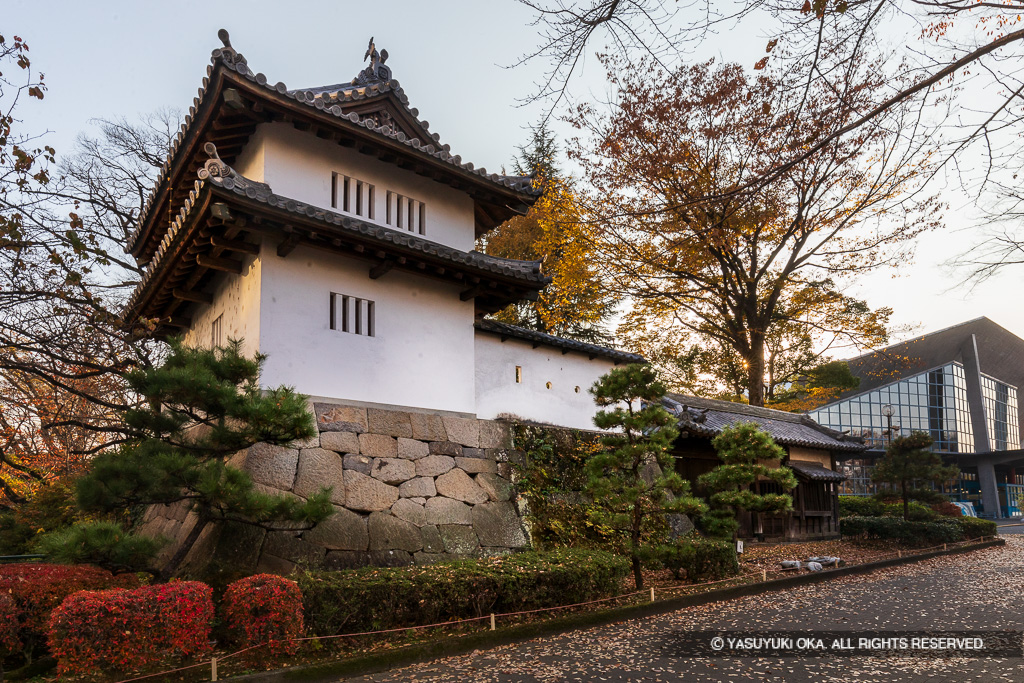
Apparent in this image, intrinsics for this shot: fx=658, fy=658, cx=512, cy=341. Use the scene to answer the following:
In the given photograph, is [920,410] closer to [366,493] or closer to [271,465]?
[366,493]

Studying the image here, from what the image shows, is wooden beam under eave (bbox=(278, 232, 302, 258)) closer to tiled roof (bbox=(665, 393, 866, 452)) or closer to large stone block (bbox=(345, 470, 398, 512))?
large stone block (bbox=(345, 470, 398, 512))

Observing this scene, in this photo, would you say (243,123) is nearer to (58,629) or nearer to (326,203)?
(326,203)

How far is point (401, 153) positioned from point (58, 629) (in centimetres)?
834

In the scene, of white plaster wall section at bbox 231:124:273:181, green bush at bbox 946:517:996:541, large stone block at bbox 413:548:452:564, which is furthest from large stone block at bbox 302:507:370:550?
green bush at bbox 946:517:996:541

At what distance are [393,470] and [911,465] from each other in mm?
20483

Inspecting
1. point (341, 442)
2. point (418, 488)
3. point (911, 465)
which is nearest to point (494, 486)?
point (418, 488)

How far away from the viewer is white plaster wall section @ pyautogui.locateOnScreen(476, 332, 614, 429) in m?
12.9

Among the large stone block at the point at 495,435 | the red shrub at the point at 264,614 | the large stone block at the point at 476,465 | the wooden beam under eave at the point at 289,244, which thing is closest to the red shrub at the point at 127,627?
the red shrub at the point at 264,614

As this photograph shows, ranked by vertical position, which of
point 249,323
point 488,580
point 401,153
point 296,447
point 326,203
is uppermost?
point 401,153

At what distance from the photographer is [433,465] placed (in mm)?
10945

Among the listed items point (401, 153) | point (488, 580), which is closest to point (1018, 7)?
point (488, 580)

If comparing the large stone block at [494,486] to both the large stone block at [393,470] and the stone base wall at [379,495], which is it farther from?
the large stone block at [393,470]

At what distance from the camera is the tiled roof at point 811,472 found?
2069 cm

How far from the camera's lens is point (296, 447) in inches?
377
